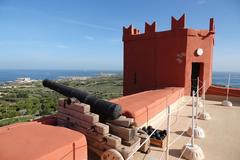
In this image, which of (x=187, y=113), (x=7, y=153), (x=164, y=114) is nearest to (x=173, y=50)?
(x=187, y=113)

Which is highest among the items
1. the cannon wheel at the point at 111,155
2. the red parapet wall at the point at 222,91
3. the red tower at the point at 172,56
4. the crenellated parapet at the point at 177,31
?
the crenellated parapet at the point at 177,31

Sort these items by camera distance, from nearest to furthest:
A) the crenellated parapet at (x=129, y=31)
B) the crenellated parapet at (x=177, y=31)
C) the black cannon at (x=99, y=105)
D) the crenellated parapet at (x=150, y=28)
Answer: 1. the black cannon at (x=99, y=105)
2. the crenellated parapet at (x=177, y=31)
3. the crenellated parapet at (x=150, y=28)
4. the crenellated parapet at (x=129, y=31)

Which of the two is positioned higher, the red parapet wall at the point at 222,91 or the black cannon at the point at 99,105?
the black cannon at the point at 99,105

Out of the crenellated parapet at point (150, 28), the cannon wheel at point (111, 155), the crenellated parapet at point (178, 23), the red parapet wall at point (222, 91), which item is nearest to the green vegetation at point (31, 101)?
the cannon wheel at point (111, 155)

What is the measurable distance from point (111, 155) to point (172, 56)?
7.30 metres

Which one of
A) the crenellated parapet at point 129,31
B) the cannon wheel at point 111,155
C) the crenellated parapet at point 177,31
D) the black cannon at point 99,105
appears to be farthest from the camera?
the crenellated parapet at point 129,31

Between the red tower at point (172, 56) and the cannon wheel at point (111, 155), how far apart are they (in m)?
6.90

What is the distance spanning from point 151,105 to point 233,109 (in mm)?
4645

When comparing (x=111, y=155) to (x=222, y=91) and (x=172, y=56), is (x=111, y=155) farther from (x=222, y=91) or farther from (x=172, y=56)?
(x=222, y=91)

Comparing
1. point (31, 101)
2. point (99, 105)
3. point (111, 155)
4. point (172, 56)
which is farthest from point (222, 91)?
point (31, 101)

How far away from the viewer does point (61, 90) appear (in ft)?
15.7

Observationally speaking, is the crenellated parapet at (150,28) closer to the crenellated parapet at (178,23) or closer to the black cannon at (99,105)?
the crenellated parapet at (178,23)

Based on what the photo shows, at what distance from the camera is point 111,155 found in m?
3.37

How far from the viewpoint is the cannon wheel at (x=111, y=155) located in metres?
3.30
